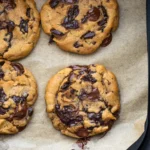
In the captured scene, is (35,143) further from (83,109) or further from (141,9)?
(141,9)

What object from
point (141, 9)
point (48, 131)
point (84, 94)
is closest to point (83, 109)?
point (84, 94)

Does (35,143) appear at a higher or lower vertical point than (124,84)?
lower

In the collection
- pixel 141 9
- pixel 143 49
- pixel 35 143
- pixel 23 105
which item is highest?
pixel 141 9

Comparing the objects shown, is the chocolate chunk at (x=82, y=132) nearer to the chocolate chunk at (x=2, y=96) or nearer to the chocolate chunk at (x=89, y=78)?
the chocolate chunk at (x=89, y=78)

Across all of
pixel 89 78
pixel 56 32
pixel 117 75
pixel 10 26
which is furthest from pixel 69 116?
pixel 10 26

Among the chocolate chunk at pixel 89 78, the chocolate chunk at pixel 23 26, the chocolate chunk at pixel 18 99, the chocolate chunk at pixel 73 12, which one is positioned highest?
the chocolate chunk at pixel 73 12

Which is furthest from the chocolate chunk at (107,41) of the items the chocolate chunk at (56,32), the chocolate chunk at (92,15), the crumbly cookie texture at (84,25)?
the chocolate chunk at (56,32)

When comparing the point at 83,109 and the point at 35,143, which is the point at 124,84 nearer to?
the point at 83,109
